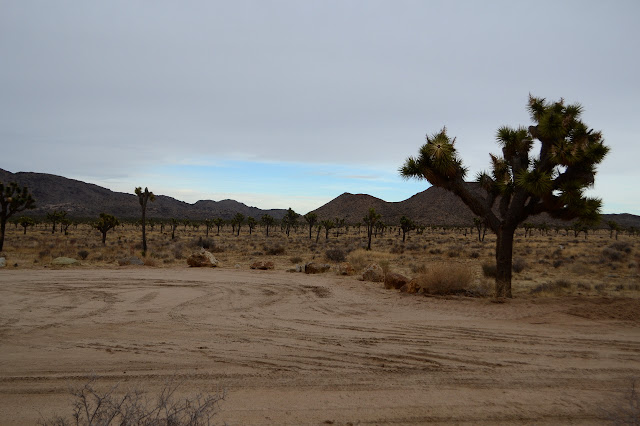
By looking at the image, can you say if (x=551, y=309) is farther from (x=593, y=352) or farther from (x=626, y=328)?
(x=593, y=352)

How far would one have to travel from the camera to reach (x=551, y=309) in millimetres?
10625

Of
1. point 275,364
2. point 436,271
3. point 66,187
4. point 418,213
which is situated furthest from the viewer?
point 66,187

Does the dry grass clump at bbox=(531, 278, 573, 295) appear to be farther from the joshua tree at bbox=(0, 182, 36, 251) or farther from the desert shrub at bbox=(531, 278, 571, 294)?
the joshua tree at bbox=(0, 182, 36, 251)

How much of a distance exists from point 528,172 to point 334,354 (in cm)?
860

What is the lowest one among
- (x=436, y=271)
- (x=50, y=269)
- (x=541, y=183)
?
(x=50, y=269)

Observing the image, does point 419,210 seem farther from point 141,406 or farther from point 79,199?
point 141,406

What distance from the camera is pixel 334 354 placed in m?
6.88

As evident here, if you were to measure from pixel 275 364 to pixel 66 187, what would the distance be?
6306 inches

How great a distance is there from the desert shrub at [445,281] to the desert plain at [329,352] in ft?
1.45

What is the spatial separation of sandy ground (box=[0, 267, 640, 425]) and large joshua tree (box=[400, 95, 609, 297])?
250 cm

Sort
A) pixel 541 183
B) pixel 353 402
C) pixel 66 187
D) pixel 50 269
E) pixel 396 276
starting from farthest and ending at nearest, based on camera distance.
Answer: pixel 66 187 < pixel 50 269 < pixel 396 276 < pixel 541 183 < pixel 353 402

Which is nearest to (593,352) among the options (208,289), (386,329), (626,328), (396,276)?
(626,328)

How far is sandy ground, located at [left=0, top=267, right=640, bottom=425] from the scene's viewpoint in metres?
5.00

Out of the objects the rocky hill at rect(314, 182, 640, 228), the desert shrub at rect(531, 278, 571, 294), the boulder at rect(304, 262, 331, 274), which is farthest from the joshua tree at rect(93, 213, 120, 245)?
the rocky hill at rect(314, 182, 640, 228)
